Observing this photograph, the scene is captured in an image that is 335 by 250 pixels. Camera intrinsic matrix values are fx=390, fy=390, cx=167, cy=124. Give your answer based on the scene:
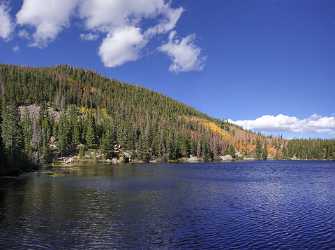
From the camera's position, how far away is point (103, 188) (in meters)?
84.3

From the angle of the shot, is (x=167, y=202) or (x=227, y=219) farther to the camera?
(x=167, y=202)

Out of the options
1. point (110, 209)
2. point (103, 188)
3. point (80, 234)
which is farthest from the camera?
point (103, 188)

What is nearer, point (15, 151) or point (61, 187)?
point (61, 187)

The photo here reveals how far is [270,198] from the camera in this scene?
2847 inches

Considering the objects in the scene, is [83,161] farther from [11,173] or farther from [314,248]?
[314,248]

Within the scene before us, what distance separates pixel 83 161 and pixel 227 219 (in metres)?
155

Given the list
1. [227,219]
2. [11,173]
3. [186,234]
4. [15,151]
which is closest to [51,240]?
[186,234]

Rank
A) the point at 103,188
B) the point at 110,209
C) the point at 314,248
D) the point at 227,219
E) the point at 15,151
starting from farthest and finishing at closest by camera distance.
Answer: the point at 15,151
the point at 103,188
the point at 110,209
the point at 227,219
the point at 314,248

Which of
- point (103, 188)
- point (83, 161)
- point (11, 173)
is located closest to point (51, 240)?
point (103, 188)

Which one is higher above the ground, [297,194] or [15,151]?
[15,151]

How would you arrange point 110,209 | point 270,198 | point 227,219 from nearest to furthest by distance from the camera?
1. point 227,219
2. point 110,209
3. point 270,198

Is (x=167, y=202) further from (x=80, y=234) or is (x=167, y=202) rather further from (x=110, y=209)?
(x=80, y=234)

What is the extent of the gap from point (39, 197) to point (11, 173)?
48.3 m

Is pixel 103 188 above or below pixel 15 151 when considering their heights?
below
